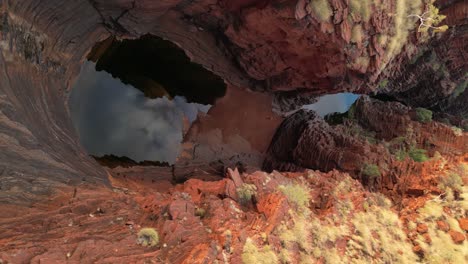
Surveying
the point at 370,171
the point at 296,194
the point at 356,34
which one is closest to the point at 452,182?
the point at 370,171

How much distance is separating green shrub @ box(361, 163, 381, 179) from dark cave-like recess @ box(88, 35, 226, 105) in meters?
5.14

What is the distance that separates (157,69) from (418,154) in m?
8.58

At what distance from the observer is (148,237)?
14.9ft

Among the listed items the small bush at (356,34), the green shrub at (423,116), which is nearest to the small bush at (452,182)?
the small bush at (356,34)

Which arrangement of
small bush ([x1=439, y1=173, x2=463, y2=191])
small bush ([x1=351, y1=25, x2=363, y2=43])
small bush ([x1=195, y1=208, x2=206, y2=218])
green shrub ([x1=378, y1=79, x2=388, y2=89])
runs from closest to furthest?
small bush ([x1=195, y1=208, x2=206, y2=218]) → small bush ([x1=439, y1=173, x2=463, y2=191]) → small bush ([x1=351, y1=25, x2=363, y2=43]) → green shrub ([x1=378, y1=79, x2=388, y2=89])

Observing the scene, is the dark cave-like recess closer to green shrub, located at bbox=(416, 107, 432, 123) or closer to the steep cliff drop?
the steep cliff drop

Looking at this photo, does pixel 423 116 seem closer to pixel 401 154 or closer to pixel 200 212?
pixel 401 154

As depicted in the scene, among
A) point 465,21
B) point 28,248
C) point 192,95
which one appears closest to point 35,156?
point 28,248

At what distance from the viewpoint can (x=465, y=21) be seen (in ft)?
33.3

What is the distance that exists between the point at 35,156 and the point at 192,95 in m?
6.96

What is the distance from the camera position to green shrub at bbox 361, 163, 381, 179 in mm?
9758

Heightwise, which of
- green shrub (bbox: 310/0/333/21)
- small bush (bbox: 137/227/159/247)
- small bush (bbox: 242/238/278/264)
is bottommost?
small bush (bbox: 137/227/159/247)

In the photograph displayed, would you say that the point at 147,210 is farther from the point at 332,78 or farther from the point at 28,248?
the point at 332,78

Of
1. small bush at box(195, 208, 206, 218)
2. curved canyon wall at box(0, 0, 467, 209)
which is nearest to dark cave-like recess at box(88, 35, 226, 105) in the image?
curved canyon wall at box(0, 0, 467, 209)
